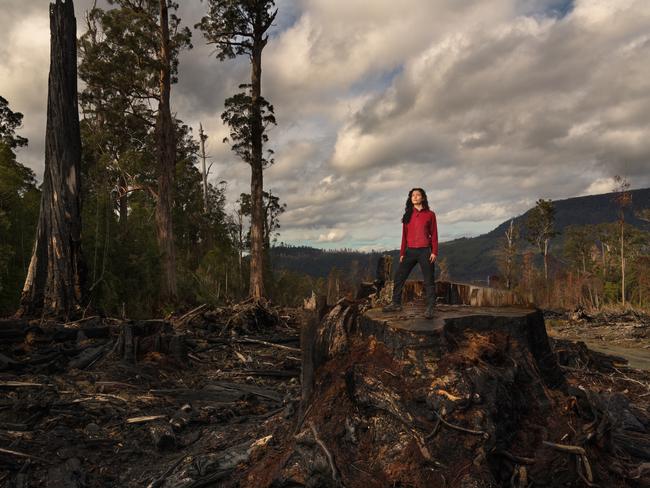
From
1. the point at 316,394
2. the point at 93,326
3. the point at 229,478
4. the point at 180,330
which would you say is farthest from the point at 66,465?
the point at 180,330

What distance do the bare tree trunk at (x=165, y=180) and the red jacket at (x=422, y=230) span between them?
12.5 metres

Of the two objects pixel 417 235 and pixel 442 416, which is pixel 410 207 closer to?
pixel 417 235

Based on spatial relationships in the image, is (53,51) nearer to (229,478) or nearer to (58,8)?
(58,8)

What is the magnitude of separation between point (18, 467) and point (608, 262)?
63507mm

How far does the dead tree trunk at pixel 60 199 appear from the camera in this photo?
29.2ft

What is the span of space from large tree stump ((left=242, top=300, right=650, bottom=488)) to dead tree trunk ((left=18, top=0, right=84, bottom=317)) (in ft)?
24.4

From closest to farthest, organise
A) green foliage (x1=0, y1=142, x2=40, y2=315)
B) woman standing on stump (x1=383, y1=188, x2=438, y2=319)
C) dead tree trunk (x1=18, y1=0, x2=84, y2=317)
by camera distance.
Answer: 1. woman standing on stump (x1=383, y1=188, x2=438, y2=319)
2. dead tree trunk (x1=18, y1=0, x2=84, y2=317)
3. green foliage (x1=0, y1=142, x2=40, y2=315)

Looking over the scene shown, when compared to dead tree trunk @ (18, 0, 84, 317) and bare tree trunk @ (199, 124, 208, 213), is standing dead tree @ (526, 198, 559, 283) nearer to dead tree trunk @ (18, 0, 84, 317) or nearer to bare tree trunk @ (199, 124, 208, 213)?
bare tree trunk @ (199, 124, 208, 213)

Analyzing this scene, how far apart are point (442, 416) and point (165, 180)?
15969 millimetres

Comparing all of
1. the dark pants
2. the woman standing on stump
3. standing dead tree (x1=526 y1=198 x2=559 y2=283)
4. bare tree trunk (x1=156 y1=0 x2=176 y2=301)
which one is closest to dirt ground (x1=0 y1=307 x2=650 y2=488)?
the dark pants

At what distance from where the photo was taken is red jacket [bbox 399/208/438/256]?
5040 mm

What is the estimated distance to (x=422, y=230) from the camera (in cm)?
505

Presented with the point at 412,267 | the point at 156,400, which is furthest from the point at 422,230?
the point at 156,400

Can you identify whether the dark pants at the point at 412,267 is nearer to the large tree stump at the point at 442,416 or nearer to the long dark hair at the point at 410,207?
the long dark hair at the point at 410,207
